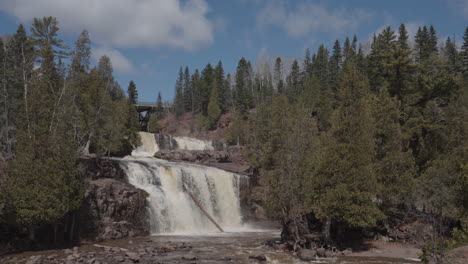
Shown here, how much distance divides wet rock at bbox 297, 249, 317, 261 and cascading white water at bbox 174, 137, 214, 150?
49329 mm

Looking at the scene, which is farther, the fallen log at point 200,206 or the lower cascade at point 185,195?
the fallen log at point 200,206

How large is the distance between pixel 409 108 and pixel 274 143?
560 inches

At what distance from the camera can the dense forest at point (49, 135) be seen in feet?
85.2

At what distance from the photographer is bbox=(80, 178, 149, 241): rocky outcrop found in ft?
104

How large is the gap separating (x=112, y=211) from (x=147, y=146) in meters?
34.9

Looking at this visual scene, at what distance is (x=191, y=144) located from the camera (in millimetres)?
75750

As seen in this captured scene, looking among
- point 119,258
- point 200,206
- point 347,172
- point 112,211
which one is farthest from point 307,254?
point 200,206

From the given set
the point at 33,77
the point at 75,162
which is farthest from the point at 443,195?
the point at 33,77

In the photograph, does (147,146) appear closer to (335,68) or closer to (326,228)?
(326,228)

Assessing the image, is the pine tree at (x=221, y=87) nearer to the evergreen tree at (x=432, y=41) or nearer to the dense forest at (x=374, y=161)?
the evergreen tree at (x=432, y=41)

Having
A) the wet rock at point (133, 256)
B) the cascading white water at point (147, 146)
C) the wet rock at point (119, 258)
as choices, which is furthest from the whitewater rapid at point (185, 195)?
the cascading white water at point (147, 146)

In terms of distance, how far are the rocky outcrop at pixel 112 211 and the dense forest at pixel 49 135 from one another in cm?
193

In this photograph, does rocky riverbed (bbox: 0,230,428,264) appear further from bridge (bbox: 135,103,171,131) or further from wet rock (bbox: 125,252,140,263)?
bridge (bbox: 135,103,171,131)

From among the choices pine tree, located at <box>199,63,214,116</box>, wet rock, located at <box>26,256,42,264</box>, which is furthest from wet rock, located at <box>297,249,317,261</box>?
pine tree, located at <box>199,63,214,116</box>
